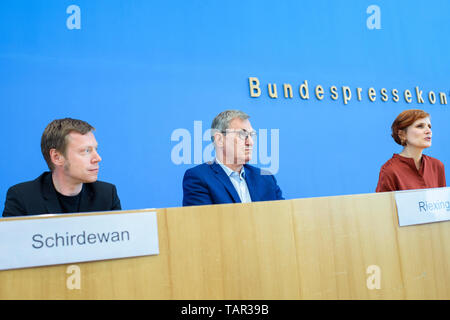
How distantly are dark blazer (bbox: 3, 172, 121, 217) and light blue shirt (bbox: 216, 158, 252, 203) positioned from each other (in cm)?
50

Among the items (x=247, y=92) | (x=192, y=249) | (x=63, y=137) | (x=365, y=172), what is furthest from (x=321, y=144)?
(x=192, y=249)

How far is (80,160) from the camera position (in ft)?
5.25

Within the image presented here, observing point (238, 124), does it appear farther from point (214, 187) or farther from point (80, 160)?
point (80, 160)

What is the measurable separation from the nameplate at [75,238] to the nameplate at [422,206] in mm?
707

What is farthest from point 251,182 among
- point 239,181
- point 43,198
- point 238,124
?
point 43,198

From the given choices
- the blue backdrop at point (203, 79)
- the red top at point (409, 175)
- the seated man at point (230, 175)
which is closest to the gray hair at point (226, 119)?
the seated man at point (230, 175)

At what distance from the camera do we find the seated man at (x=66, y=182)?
1.52 m

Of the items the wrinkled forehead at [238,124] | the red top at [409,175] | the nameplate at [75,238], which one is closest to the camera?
the nameplate at [75,238]

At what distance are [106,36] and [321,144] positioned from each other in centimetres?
173

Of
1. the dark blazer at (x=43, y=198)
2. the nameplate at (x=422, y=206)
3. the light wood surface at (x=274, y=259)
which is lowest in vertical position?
the light wood surface at (x=274, y=259)

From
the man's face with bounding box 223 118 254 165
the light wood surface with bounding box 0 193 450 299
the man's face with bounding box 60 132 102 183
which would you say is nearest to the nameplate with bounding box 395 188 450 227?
the light wood surface with bounding box 0 193 450 299

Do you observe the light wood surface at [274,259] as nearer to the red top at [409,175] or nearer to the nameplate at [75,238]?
the nameplate at [75,238]

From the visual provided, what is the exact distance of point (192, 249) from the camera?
0.92 meters

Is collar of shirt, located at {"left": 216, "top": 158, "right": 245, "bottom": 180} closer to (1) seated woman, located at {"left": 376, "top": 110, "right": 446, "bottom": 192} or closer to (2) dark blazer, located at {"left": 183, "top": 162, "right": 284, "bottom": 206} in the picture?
(2) dark blazer, located at {"left": 183, "top": 162, "right": 284, "bottom": 206}
